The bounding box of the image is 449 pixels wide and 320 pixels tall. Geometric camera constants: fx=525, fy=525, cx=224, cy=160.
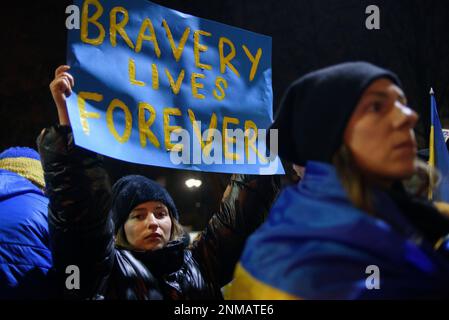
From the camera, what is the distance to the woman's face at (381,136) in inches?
Answer: 52.3

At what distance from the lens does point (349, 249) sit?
3.92ft

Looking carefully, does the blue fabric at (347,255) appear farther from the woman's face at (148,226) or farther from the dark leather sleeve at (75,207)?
the woman's face at (148,226)

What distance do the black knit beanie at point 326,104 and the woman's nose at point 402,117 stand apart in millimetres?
79

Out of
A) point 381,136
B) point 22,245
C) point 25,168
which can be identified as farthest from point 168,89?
point 381,136

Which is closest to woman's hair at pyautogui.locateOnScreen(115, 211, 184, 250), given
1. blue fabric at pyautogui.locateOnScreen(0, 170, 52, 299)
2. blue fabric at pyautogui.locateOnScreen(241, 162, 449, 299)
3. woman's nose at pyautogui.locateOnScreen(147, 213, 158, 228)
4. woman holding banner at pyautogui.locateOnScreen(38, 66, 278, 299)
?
woman holding banner at pyautogui.locateOnScreen(38, 66, 278, 299)

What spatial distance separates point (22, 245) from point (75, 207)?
1.12ft

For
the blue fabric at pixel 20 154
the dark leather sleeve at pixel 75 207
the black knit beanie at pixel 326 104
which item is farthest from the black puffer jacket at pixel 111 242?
the black knit beanie at pixel 326 104

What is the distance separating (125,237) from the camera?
239 centimetres

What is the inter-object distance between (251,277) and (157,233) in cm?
104

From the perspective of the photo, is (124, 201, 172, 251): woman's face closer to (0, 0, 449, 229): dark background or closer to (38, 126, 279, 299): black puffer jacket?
(38, 126, 279, 299): black puffer jacket

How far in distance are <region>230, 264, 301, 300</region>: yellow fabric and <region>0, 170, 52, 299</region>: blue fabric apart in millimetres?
878

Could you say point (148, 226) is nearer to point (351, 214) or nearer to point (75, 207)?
point (75, 207)
